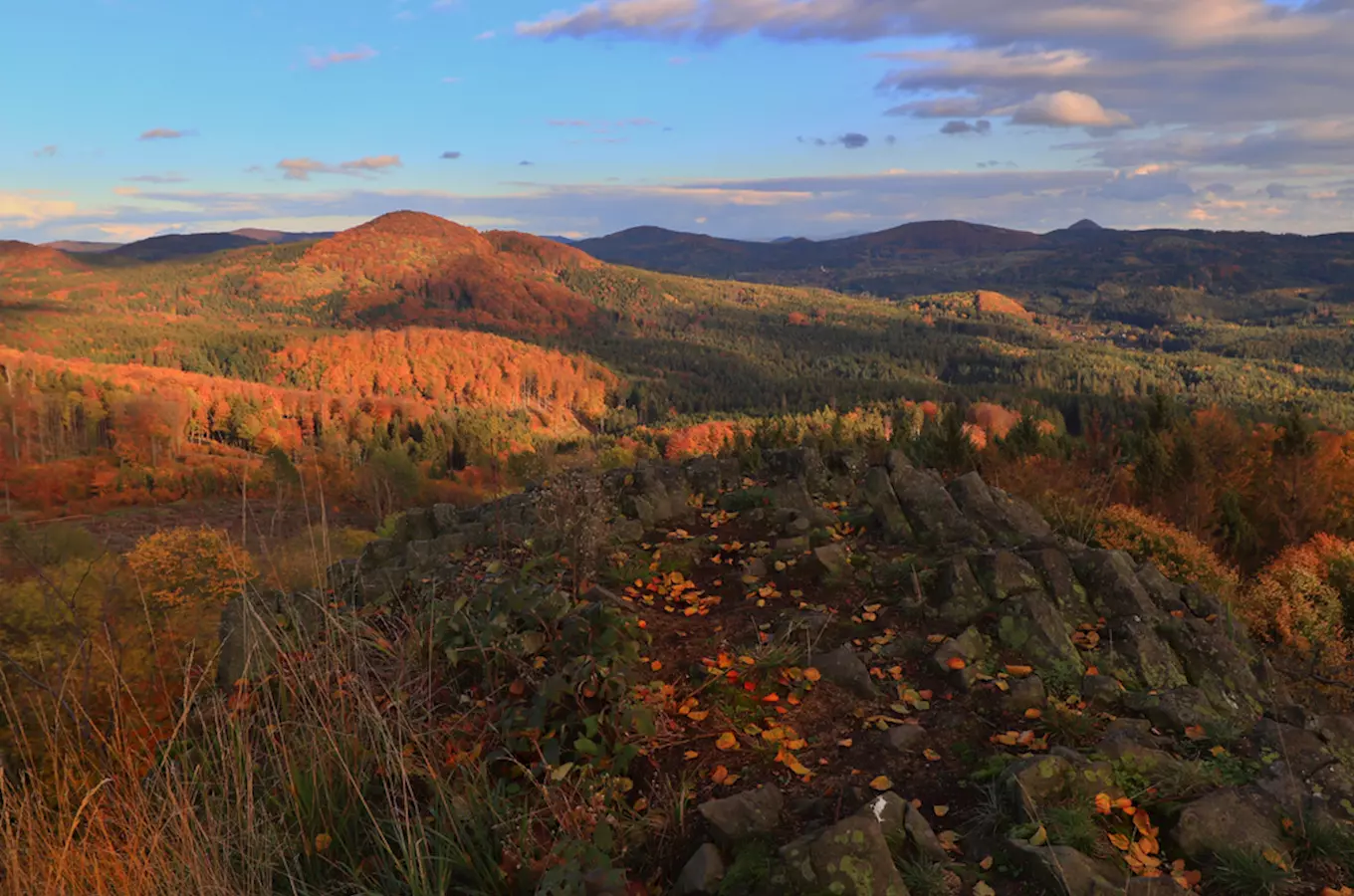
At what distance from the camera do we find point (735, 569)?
9.32 meters

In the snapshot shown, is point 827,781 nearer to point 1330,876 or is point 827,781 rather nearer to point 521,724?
point 521,724

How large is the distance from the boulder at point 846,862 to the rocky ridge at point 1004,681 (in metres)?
0.01

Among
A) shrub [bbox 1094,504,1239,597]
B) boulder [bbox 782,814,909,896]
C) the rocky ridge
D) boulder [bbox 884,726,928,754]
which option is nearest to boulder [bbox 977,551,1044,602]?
the rocky ridge

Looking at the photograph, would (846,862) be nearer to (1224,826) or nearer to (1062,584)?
(1224,826)

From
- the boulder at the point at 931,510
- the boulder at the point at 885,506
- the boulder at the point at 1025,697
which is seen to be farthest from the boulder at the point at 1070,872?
the boulder at the point at 885,506

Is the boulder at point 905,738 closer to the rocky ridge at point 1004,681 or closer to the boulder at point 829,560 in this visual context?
the rocky ridge at point 1004,681

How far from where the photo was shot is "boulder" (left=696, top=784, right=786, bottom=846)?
15.4ft

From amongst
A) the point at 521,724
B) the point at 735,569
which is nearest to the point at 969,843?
the point at 521,724

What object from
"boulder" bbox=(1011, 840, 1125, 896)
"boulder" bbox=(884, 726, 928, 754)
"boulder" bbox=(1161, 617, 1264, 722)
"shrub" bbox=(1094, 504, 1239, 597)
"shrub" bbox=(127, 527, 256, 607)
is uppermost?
"boulder" bbox=(1011, 840, 1125, 896)

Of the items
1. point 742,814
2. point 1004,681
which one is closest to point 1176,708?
point 1004,681

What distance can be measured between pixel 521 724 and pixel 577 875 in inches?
68.9

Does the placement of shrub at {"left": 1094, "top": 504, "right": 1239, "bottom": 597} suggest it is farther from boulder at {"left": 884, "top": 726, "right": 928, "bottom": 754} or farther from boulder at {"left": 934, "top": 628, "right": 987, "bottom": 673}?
boulder at {"left": 884, "top": 726, "right": 928, "bottom": 754}

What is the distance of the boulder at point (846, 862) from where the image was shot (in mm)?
4168

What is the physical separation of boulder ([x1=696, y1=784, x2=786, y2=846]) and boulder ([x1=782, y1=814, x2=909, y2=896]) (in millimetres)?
444
